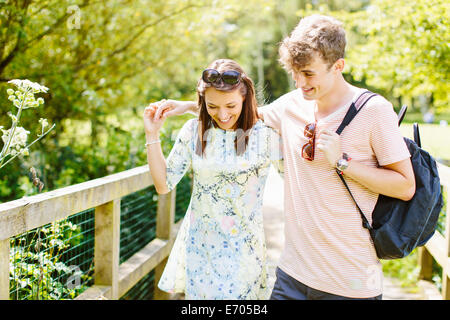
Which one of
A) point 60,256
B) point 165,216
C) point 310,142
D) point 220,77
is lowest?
point 165,216

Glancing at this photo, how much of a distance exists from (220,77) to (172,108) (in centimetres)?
35

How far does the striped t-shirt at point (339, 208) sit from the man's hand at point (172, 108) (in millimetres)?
662

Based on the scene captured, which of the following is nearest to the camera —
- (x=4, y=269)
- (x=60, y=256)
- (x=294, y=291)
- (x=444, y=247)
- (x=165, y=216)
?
(x=4, y=269)

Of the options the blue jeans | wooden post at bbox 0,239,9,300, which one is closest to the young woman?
the blue jeans

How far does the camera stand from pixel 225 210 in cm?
233

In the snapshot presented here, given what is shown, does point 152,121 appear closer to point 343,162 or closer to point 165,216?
point 343,162

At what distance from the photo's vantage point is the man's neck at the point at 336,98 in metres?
1.94

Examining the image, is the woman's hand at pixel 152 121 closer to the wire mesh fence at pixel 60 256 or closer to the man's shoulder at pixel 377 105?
the wire mesh fence at pixel 60 256

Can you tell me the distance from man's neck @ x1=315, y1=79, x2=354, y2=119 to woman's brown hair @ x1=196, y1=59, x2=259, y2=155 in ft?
1.48

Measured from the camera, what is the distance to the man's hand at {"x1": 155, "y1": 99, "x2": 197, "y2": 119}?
7.53 feet

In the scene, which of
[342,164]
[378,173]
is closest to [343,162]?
[342,164]

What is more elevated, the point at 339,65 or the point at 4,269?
the point at 339,65
